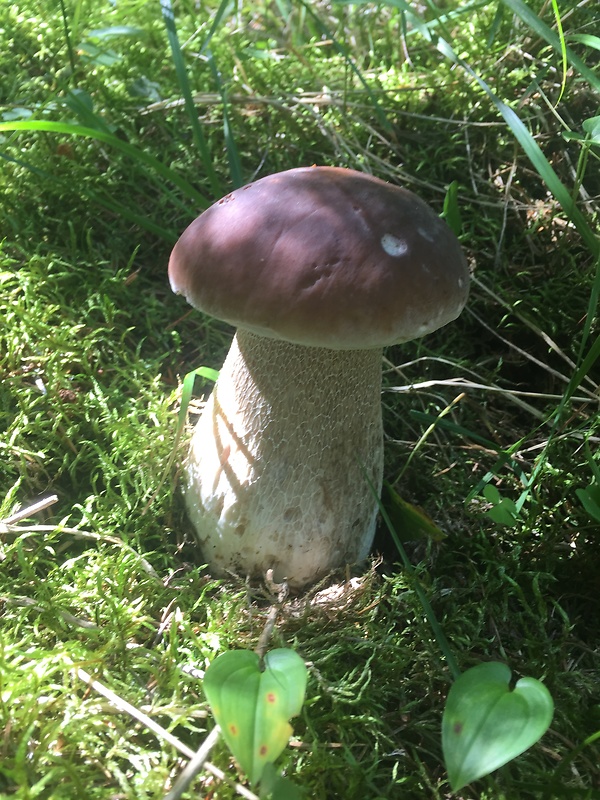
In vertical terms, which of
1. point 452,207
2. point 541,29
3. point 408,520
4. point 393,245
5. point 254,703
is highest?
point 541,29

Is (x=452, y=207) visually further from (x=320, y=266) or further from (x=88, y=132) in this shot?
(x=88, y=132)

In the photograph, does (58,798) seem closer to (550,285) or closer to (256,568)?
(256,568)

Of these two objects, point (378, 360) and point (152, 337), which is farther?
point (152, 337)

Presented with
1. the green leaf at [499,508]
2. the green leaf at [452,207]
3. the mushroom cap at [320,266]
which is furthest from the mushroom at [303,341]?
the green leaf at [452,207]

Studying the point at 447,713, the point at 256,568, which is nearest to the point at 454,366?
the point at 256,568

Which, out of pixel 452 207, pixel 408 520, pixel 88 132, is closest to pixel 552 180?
pixel 452 207

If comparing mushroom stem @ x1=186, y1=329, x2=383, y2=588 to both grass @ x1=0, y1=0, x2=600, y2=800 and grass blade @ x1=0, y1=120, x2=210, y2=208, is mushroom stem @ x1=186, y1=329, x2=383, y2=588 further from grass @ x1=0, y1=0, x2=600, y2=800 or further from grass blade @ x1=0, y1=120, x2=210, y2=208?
grass blade @ x1=0, y1=120, x2=210, y2=208
